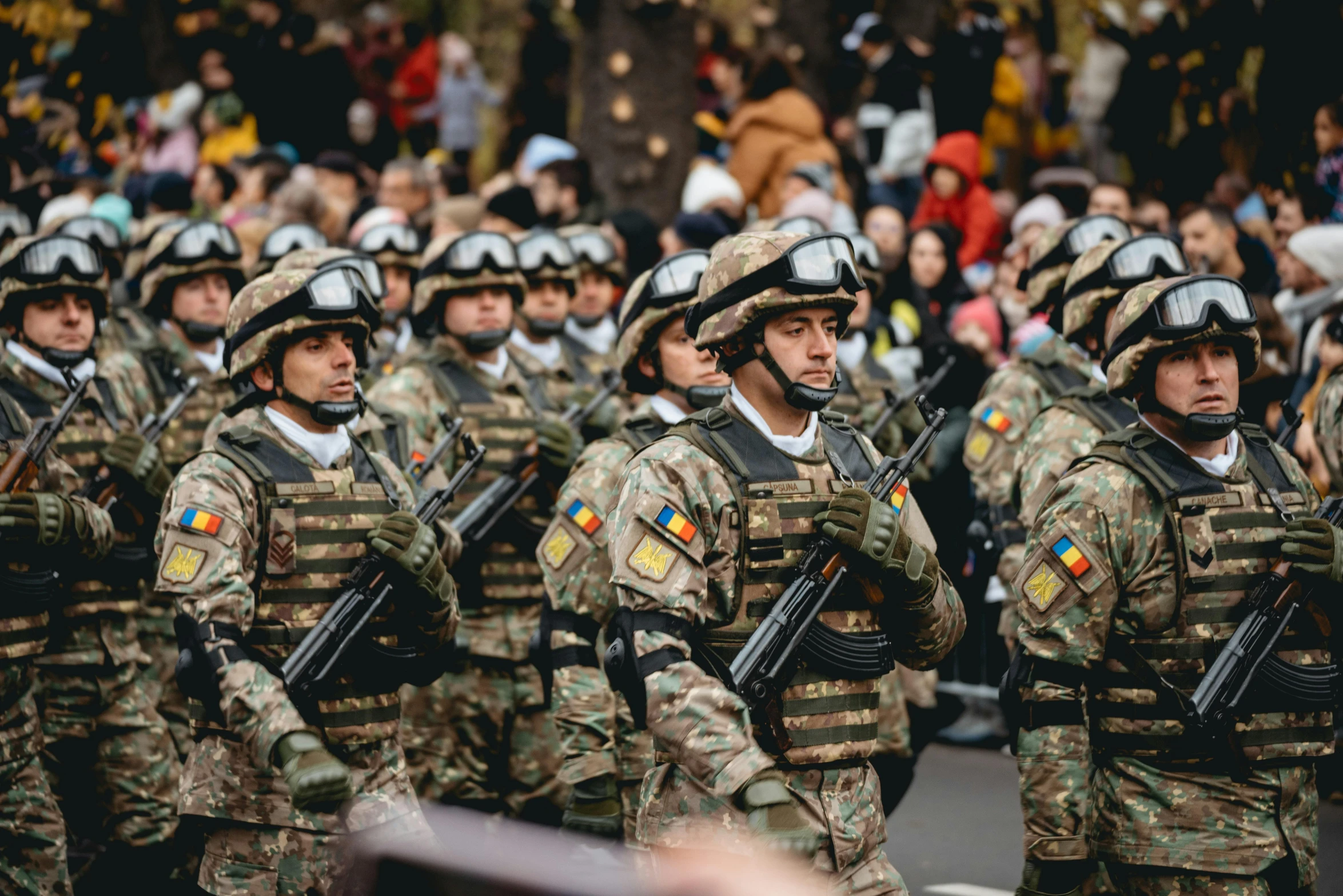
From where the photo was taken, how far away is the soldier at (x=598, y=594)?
6.58m

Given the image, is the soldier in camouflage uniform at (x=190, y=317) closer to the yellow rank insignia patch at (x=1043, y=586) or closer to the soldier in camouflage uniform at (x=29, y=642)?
the soldier in camouflage uniform at (x=29, y=642)

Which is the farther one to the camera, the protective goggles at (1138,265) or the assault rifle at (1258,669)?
the protective goggles at (1138,265)

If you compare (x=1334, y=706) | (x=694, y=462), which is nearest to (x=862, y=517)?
(x=694, y=462)

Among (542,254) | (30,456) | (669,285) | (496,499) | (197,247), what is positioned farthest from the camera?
(542,254)

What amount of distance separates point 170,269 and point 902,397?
3.94 metres

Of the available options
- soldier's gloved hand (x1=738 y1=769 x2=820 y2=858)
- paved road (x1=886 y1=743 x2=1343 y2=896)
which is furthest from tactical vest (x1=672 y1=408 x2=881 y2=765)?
paved road (x1=886 y1=743 x2=1343 y2=896)

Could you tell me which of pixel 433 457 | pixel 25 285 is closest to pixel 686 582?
pixel 433 457

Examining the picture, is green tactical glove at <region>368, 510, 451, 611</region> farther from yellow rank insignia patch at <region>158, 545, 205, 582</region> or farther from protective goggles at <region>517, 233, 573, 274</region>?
protective goggles at <region>517, 233, 573, 274</region>

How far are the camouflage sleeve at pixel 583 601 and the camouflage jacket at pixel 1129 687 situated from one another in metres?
1.74

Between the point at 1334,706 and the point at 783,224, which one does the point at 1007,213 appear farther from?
the point at 1334,706

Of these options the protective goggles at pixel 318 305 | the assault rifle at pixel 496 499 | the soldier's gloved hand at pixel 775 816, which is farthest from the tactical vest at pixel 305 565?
the assault rifle at pixel 496 499

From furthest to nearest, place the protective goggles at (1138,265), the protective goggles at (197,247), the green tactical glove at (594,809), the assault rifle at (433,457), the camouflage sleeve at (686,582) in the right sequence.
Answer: the protective goggles at (197,247)
the assault rifle at (433,457)
the protective goggles at (1138,265)
the green tactical glove at (594,809)
the camouflage sleeve at (686,582)

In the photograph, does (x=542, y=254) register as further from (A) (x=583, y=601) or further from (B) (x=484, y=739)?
(A) (x=583, y=601)

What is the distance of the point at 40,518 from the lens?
21.9 feet
